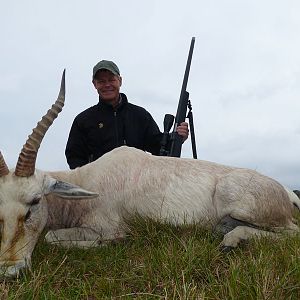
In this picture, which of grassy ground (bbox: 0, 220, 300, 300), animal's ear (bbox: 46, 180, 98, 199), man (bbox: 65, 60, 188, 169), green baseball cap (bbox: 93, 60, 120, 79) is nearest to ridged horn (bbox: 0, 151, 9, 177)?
animal's ear (bbox: 46, 180, 98, 199)

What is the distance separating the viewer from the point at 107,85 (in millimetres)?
8156

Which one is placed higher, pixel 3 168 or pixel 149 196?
pixel 3 168

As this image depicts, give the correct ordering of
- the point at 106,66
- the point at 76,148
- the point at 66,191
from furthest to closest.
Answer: the point at 76,148
the point at 106,66
the point at 66,191

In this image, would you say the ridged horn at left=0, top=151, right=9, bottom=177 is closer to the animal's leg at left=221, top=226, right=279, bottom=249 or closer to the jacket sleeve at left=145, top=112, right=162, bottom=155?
the animal's leg at left=221, top=226, right=279, bottom=249

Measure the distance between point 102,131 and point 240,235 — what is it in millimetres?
4100

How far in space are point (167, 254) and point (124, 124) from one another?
4714mm

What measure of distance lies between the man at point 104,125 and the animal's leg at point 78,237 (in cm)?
300

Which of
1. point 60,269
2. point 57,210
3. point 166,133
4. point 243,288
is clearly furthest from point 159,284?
point 166,133

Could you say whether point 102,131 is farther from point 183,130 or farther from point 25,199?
point 25,199

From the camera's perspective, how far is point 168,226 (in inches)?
196

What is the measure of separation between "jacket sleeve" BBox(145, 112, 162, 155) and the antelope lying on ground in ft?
9.45

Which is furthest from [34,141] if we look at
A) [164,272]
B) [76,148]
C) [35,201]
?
[76,148]

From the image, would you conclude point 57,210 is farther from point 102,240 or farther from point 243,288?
point 243,288

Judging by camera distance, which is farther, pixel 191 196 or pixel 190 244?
pixel 191 196
